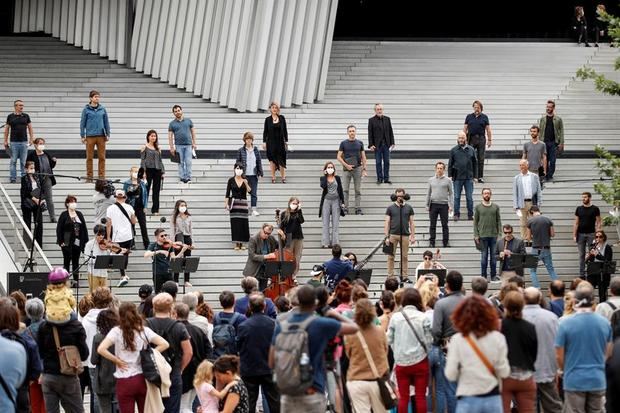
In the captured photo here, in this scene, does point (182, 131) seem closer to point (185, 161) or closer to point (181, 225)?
point (185, 161)

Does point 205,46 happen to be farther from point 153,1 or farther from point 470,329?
point 470,329

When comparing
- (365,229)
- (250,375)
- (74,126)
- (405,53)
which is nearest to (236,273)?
(365,229)

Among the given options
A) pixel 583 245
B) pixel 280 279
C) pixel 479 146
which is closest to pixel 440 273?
pixel 280 279

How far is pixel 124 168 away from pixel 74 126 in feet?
12.5

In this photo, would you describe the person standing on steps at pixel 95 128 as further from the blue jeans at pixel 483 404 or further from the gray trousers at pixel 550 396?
the blue jeans at pixel 483 404

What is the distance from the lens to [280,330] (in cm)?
1226

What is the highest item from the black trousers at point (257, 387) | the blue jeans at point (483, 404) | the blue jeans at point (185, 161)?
the blue jeans at point (185, 161)

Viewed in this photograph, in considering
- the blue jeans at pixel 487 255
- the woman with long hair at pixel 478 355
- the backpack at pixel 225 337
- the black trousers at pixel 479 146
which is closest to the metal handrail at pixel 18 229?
the blue jeans at pixel 487 255

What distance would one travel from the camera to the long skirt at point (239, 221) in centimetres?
2723

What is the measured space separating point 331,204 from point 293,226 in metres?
1.51

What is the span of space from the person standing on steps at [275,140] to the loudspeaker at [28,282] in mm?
8968

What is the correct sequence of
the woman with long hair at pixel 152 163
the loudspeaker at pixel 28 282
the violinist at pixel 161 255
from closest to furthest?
the loudspeaker at pixel 28 282 → the violinist at pixel 161 255 → the woman with long hair at pixel 152 163

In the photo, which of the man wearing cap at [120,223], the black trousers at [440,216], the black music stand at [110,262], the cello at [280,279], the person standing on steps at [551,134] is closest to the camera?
the black music stand at [110,262]

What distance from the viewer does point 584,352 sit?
44.2 feet
